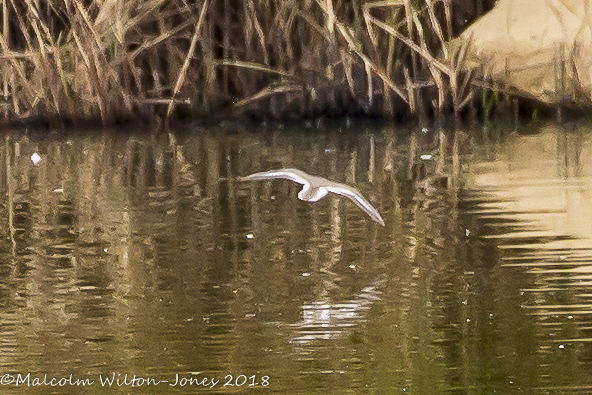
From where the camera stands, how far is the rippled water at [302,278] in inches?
153

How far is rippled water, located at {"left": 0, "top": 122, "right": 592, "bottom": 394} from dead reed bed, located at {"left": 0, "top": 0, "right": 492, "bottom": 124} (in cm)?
277

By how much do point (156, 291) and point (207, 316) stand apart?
52cm

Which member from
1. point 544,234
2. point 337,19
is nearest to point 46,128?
point 337,19

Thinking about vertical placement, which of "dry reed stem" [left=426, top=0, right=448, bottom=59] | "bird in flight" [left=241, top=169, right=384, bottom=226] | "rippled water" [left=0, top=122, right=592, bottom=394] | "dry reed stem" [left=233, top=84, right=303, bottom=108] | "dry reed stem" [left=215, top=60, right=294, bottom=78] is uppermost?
"dry reed stem" [left=426, top=0, right=448, bottom=59]

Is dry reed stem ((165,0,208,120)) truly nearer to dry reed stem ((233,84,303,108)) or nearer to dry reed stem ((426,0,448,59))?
dry reed stem ((233,84,303,108))

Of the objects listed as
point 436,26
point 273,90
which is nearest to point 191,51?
point 273,90

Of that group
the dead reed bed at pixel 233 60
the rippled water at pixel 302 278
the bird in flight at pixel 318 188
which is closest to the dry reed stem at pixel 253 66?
the dead reed bed at pixel 233 60

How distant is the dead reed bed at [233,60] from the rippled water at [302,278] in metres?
2.77

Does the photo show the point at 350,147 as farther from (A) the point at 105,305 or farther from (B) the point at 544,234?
(A) the point at 105,305

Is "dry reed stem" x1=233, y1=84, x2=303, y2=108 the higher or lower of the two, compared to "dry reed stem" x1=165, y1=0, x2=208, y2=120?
lower

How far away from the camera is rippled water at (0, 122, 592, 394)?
3895 mm

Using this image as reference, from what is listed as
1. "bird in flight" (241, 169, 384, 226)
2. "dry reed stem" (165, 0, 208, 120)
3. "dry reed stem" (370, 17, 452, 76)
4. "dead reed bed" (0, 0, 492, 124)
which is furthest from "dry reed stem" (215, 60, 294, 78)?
"bird in flight" (241, 169, 384, 226)

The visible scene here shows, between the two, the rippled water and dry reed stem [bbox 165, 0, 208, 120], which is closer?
the rippled water

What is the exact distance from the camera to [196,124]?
12.9 meters
